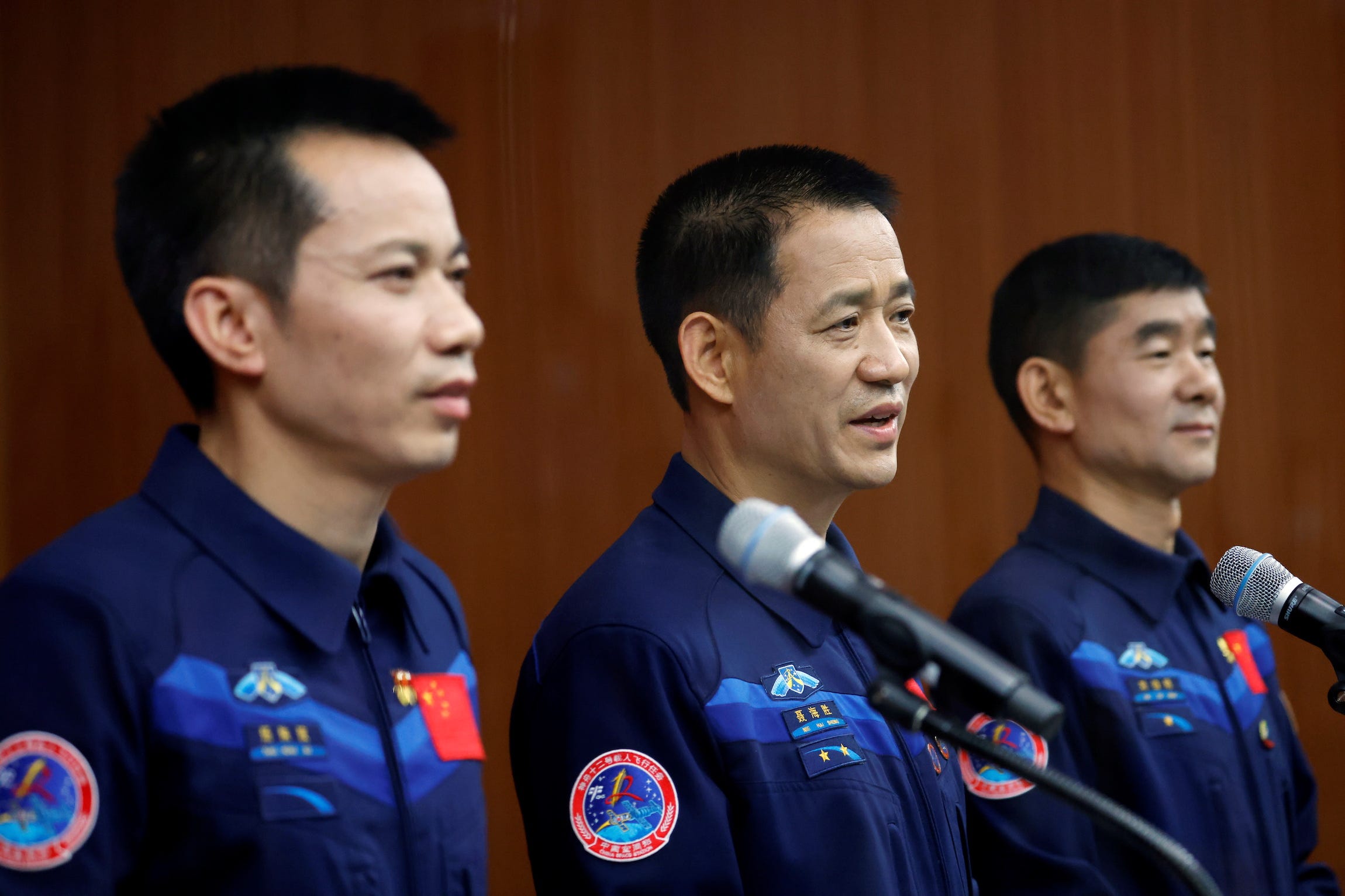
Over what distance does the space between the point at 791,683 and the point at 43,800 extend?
863mm

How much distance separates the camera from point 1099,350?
2.46 m

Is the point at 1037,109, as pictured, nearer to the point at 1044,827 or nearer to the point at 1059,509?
the point at 1059,509

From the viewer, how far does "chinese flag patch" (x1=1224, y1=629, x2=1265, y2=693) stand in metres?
2.38

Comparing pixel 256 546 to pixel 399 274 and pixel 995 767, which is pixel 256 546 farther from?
pixel 995 767

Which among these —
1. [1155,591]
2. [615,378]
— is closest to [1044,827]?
[1155,591]

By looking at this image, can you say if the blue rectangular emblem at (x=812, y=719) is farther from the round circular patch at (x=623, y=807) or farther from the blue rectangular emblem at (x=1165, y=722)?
the blue rectangular emblem at (x=1165, y=722)

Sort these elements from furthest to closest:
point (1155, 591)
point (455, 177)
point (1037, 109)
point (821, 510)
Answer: point (1037, 109) → point (455, 177) → point (1155, 591) → point (821, 510)

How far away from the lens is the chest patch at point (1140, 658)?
220 cm

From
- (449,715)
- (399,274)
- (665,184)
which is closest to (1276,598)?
(449,715)

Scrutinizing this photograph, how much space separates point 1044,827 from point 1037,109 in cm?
180

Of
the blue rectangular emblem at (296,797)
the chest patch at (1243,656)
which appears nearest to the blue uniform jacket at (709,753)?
the blue rectangular emblem at (296,797)

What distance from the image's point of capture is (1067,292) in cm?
253

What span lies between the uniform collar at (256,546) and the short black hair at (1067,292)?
5.04 feet

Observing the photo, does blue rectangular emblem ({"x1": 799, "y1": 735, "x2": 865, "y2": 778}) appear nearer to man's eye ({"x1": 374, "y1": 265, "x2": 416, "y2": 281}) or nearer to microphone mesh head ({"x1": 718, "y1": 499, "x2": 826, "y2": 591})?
microphone mesh head ({"x1": 718, "y1": 499, "x2": 826, "y2": 591})
